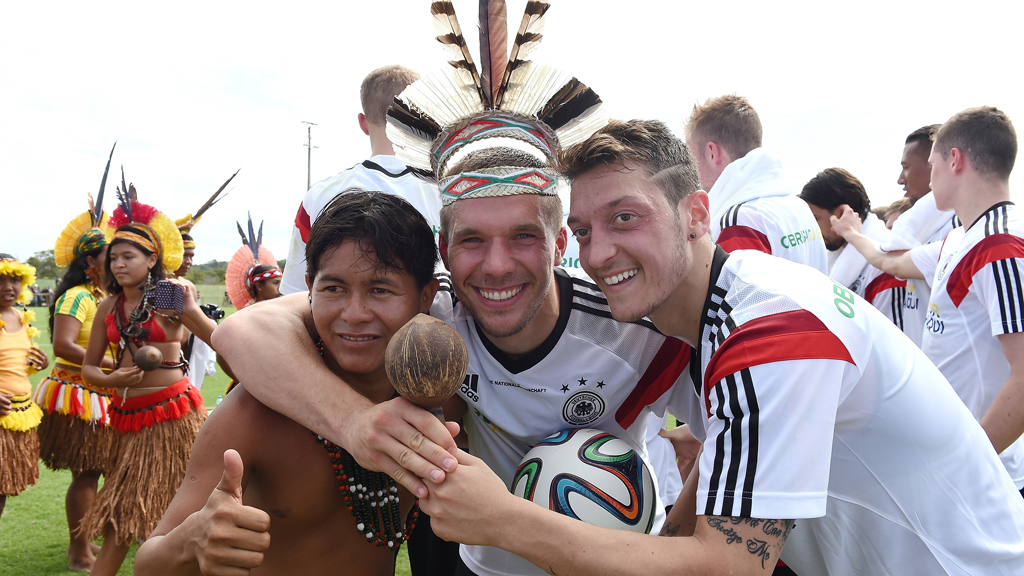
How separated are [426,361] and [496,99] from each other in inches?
57.8

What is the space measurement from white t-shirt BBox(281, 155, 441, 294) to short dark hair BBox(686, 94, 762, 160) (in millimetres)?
2365

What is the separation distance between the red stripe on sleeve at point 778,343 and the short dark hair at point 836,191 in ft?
16.1

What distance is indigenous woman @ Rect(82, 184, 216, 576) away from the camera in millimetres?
5022

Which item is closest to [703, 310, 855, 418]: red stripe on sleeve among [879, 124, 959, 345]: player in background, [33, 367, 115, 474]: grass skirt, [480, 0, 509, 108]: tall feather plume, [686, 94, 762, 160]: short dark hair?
[480, 0, 509, 108]: tall feather plume

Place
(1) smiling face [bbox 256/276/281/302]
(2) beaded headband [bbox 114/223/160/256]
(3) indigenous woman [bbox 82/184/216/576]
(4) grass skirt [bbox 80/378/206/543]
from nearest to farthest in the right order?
(4) grass skirt [bbox 80/378/206/543] → (3) indigenous woman [bbox 82/184/216/576] → (2) beaded headband [bbox 114/223/160/256] → (1) smiling face [bbox 256/276/281/302]

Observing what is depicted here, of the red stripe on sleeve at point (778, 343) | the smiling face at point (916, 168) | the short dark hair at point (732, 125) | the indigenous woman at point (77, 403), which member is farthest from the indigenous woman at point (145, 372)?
the smiling face at point (916, 168)

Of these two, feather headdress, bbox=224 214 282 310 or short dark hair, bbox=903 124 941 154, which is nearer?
short dark hair, bbox=903 124 941 154

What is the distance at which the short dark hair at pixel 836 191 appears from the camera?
→ 5863 mm

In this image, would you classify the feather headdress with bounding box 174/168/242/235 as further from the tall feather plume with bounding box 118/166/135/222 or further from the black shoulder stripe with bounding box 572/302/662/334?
the black shoulder stripe with bounding box 572/302/662/334

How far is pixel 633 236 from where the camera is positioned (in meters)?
2.09

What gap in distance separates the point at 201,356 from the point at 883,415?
7960 mm

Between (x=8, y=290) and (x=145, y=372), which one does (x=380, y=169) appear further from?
(x=8, y=290)

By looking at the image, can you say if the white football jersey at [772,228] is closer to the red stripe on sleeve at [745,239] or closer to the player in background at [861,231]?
the red stripe on sleeve at [745,239]

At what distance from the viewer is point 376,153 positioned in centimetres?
414
